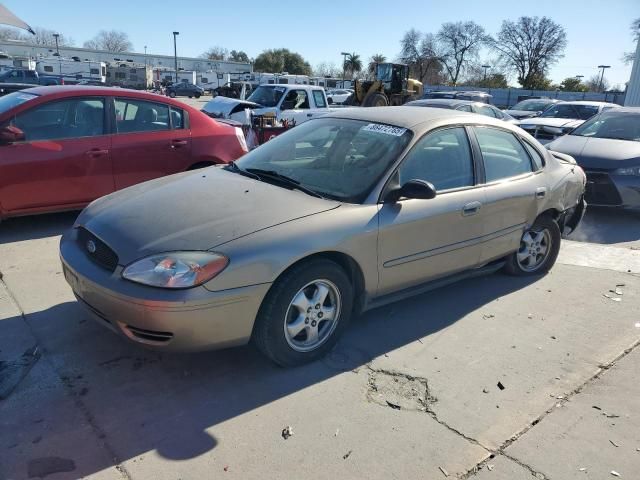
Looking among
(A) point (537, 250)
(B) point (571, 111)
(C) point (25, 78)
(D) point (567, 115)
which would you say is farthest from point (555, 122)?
(C) point (25, 78)

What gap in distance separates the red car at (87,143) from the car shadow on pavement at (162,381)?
198 centimetres

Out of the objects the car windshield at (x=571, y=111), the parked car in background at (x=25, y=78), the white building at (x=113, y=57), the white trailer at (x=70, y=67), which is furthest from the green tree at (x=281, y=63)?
the car windshield at (x=571, y=111)

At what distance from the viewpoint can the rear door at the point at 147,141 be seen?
18.9ft

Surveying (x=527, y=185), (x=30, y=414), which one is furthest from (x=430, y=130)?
(x=30, y=414)

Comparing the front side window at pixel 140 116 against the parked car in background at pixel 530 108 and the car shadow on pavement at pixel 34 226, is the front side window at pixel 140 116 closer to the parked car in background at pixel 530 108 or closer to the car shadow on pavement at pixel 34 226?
the car shadow on pavement at pixel 34 226

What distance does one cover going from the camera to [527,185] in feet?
14.7

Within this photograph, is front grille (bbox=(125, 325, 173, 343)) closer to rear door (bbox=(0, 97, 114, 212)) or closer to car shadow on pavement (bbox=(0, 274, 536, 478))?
car shadow on pavement (bbox=(0, 274, 536, 478))

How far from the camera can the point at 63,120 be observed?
5.50m

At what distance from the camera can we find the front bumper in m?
2.69

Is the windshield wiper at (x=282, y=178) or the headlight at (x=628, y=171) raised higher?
the windshield wiper at (x=282, y=178)

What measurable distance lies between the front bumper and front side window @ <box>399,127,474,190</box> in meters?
1.48

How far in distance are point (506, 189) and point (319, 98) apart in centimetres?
1166

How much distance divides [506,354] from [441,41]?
258ft

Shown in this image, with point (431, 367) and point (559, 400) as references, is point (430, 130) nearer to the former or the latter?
point (431, 367)
